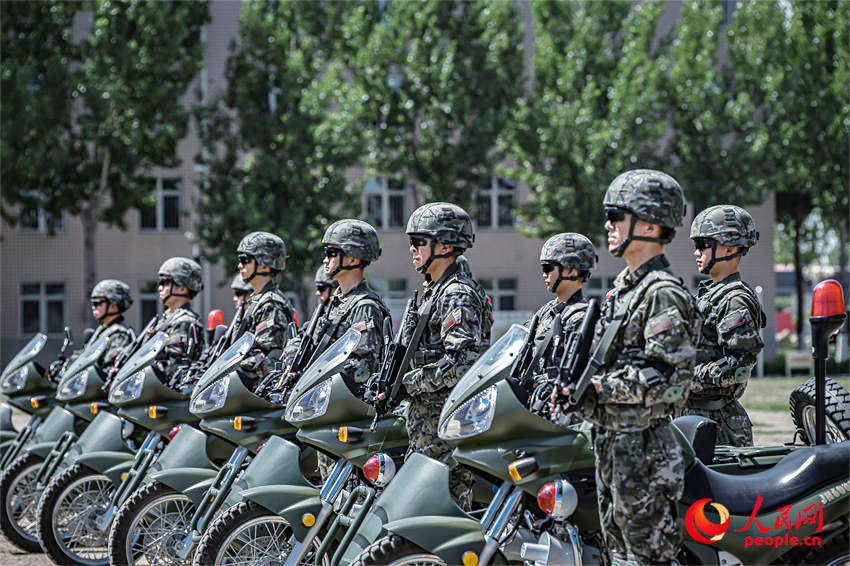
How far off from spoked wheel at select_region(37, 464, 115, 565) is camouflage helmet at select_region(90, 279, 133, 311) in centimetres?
245

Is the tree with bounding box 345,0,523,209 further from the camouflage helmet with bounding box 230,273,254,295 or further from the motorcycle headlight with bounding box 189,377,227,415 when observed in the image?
the motorcycle headlight with bounding box 189,377,227,415

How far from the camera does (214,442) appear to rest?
260 inches

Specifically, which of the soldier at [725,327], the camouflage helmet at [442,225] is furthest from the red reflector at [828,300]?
the camouflage helmet at [442,225]

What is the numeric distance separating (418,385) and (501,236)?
83.8ft

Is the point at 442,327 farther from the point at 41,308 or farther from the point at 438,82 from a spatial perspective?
the point at 41,308

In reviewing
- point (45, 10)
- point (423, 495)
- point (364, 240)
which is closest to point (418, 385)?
point (423, 495)

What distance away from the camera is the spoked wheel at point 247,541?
5309 millimetres

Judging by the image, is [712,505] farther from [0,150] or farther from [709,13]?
[709,13]

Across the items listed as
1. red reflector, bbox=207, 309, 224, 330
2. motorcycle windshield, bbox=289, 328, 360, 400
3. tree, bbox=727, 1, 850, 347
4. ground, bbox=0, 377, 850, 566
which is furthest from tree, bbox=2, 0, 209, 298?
motorcycle windshield, bbox=289, 328, 360, 400

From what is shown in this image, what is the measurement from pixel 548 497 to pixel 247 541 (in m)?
1.99

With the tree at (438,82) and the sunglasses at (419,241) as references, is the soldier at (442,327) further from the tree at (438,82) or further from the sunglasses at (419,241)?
the tree at (438,82)

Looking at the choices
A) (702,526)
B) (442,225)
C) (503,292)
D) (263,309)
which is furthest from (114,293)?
(503,292)

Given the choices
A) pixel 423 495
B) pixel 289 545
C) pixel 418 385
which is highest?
pixel 418 385

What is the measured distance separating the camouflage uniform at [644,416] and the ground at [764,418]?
5.05 metres
